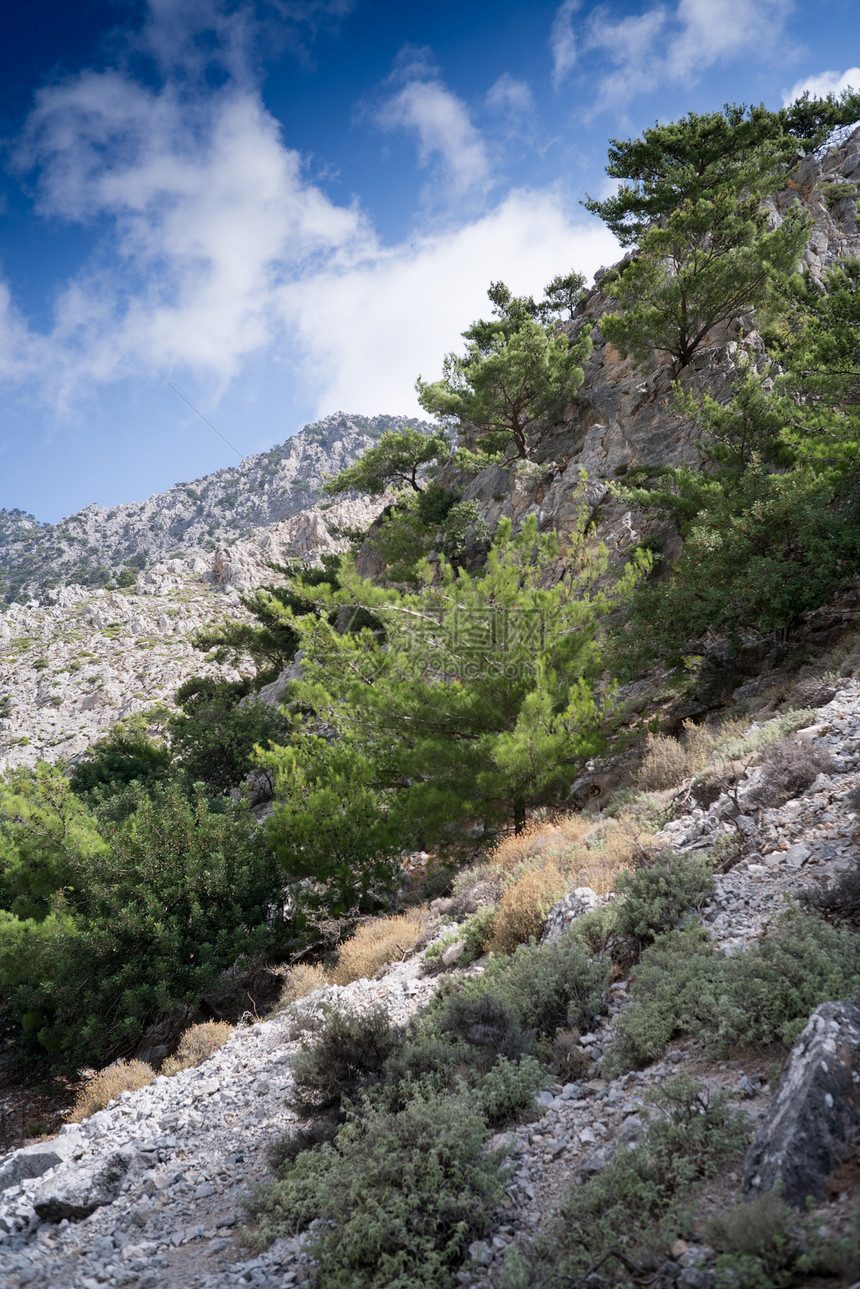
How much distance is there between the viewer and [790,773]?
6078 mm

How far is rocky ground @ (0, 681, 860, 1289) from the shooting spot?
3.17 metres

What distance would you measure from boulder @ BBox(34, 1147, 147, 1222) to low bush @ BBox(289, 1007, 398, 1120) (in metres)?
1.49

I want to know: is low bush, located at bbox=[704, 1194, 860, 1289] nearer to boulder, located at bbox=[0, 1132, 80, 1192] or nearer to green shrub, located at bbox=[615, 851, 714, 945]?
green shrub, located at bbox=[615, 851, 714, 945]

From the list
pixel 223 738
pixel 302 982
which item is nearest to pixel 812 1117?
pixel 302 982

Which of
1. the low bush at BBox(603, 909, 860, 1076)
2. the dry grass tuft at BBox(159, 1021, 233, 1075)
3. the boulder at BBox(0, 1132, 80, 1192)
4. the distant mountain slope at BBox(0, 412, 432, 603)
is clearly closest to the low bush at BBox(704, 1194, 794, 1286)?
the low bush at BBox(603, 909, 860, 1076)

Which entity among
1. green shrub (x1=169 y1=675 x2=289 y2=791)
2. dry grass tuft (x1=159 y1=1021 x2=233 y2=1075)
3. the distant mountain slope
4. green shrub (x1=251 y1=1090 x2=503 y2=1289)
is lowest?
dry grass tuft (x1=159 y1=1021 x2=233 y2=1075)

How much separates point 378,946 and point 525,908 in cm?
292

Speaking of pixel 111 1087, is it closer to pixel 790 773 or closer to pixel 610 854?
pixel 610 854

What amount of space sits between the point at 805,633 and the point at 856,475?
3133 millimetres

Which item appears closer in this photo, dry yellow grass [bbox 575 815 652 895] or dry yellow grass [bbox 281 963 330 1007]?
dry yellow grass [bbox 575 815 652 895]

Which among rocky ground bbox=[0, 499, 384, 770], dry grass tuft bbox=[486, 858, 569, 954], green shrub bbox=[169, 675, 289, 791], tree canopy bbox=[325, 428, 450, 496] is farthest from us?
rocky ground bbox=[0, 499, 384, 770]

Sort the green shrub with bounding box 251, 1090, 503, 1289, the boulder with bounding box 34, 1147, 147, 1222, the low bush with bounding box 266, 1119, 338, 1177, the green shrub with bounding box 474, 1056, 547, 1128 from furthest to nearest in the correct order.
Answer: the boulder with bounding box 34, 1147, 147, 1222 < the low bush with bounding box 266, 1119, 338, 1177 < the green shrub with bounding box 474, 1056, 547, 1128 < the green shrub with bounding box 251, 1090, 503, 1289

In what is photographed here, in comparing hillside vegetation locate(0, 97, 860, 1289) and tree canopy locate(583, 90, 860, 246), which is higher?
tree canopy locate(583, 90, 860, 246)

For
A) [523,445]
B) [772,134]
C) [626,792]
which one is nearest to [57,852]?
[626,792]
